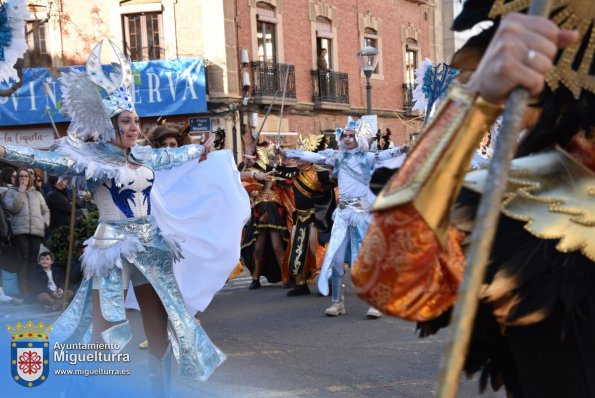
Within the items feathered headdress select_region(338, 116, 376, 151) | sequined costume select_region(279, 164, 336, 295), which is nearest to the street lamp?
sequined costume select_region(279, 164, 336, 295)

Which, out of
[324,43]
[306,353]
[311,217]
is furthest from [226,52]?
[306,353]

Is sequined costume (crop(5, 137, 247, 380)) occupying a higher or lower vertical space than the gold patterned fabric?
lower

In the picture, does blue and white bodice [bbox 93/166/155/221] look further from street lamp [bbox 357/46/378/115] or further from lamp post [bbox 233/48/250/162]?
lamp post [bbox 233/48/250/162]

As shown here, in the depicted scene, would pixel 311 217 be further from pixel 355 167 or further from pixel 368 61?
pixel 368 61

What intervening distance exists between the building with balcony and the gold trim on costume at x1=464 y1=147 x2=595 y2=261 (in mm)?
18325

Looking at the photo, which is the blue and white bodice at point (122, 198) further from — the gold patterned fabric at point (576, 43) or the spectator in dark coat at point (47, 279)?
the spectator in dark coat at point (47, 279)

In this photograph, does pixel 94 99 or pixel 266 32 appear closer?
pixel 94 99

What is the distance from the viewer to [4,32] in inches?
183

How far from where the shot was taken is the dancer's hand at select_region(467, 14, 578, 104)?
1400mm

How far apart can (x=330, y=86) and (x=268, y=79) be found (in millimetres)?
3478

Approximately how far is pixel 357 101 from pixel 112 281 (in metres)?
24.7

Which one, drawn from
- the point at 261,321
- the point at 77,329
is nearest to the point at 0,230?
the point at 261,321

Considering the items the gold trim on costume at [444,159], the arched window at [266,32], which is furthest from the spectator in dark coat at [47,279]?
the arched window at [266,32]

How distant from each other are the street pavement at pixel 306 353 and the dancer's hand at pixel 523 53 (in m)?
3.94
